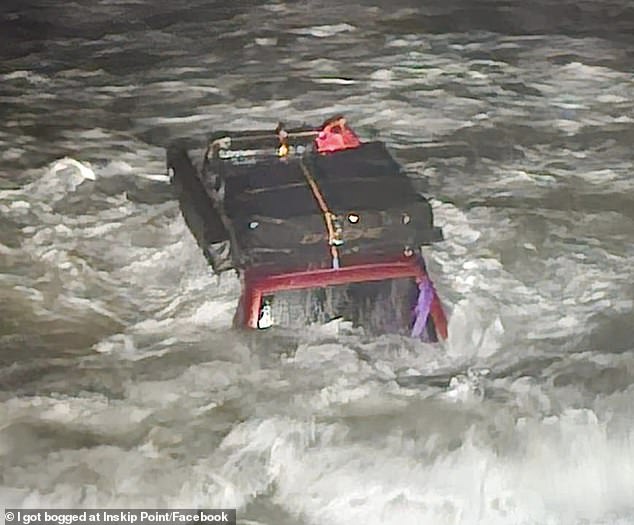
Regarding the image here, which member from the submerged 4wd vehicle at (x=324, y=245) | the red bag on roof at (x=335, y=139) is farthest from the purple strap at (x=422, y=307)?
the red bag on roof at (x=335, y=139)

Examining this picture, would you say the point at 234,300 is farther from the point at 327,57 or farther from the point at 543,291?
the point at 327,57

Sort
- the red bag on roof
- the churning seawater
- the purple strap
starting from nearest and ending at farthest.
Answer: the churning seawater, the purple strap, the red bag on roof

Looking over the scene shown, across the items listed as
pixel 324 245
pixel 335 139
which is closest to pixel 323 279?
pixel 324 245

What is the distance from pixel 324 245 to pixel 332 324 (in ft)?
0.22

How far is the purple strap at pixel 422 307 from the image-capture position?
95cm

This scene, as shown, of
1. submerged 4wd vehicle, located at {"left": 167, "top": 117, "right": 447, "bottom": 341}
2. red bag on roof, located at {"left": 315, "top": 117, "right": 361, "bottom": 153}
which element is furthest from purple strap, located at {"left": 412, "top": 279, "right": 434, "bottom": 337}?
red bag on roof, located at {"left": 315, "top": 117, "right": 361, "bottom": 153}

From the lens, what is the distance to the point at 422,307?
958 mm

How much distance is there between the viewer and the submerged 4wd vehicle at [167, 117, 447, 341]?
96 centimetres

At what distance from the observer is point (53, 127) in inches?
53.4

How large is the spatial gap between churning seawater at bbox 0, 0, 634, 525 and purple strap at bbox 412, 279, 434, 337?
0.02 metres

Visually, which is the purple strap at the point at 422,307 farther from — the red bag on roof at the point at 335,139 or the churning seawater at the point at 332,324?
the red bag on roof at the point at 335,139

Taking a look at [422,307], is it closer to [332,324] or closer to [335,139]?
[332,324]

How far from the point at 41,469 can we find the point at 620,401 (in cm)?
43

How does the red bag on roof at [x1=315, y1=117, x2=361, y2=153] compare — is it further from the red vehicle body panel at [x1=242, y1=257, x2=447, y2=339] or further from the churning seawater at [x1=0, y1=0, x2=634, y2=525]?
the red vehicle body panel at [x1=242, y1=257, x2=447, y2=339]
